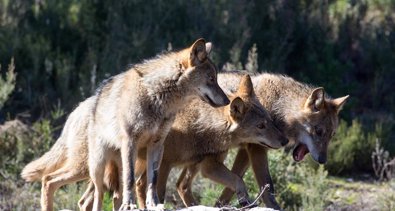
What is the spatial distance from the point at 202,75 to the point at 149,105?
21.2 inches

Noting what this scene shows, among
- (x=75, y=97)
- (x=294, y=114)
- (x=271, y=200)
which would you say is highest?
(x=75, y=97)

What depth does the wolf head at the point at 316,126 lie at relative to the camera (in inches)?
420

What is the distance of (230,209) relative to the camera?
844cm

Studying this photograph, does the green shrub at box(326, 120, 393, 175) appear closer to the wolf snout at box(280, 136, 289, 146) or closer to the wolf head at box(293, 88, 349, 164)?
the wolf head at box(293, 88, 349, 164)

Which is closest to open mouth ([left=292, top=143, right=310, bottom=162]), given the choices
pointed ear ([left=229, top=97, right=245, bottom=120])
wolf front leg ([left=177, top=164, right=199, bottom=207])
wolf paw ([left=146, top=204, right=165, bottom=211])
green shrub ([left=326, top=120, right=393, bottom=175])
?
pointed ear ([left=229, top=97, right=245, bottom=120])

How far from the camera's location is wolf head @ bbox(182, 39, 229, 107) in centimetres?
953

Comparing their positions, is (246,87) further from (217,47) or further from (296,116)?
(217,47)

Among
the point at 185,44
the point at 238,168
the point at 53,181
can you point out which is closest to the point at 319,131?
the point at 238,168

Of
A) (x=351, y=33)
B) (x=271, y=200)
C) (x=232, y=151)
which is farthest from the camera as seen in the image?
(x=351, y=33)

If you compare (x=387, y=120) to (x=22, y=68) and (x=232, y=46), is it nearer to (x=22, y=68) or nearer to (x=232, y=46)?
(x=232, y=46)

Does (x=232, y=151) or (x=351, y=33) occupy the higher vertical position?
(x=351, y=33)

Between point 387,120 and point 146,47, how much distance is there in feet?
11.8

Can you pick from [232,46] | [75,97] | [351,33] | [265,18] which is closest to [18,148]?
[75,97]

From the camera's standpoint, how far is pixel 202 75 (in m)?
9.55
